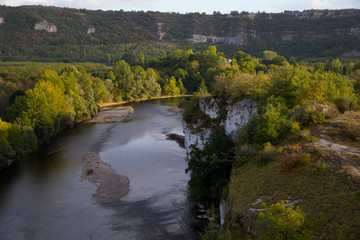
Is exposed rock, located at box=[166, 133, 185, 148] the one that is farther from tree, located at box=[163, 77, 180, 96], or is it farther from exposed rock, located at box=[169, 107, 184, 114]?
tree, located at box=[163, 77, 180, 96]

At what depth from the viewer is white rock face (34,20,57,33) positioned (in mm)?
182625

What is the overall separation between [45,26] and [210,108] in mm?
182165

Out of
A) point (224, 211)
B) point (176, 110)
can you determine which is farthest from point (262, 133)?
point (176, 110)

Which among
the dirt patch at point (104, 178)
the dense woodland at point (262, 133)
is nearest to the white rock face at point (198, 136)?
the dense woodland at point (262, 133)

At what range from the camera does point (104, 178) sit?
1496 inches

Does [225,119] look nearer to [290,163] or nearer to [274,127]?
[274,127]

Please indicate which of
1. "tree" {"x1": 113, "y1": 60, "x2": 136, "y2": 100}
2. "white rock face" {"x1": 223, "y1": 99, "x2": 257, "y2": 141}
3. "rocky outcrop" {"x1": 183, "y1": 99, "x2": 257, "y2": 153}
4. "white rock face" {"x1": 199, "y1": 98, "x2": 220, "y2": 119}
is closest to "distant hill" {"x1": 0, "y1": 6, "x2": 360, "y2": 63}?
"tree" {"x1": 113, "y1": 60, "x2": 136, "y2": 100}

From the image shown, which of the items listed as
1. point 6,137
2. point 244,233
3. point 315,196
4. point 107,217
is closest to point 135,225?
point 107,217

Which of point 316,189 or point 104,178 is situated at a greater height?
point 316,189

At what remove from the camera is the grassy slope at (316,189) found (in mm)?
13398

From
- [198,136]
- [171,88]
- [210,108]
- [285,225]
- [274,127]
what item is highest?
[274,127]

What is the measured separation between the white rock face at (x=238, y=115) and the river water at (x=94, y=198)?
334 inches

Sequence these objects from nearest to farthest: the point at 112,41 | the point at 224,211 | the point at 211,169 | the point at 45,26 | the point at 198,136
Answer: the point at 224,211, the point at 211,169, the point at 198,136, the point at 45,26, the point at 112,41

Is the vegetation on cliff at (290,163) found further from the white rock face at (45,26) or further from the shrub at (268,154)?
the white rock face at (45,26)
